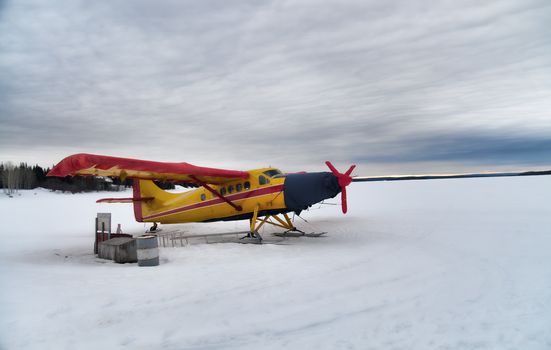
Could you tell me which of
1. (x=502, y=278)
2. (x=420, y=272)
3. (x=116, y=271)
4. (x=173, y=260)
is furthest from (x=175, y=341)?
(x=502, y=278)

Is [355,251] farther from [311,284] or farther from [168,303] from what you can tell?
[168,303]

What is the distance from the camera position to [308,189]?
1170cm

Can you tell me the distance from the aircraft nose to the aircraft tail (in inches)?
263

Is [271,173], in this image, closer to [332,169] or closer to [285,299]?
[332,169]

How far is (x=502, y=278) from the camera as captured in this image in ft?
23.6

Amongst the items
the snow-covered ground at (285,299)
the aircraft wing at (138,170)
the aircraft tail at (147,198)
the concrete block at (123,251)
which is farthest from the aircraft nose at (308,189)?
the aircraft tail at (147,198)

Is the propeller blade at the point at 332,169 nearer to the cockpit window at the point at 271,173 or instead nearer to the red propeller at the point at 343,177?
the red propeller at the point at 343,177

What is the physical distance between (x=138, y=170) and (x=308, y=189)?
18.6 ft

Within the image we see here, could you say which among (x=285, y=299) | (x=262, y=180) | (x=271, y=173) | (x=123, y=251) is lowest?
(x=285, y=299)

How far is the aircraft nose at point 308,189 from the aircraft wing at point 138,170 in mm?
2155

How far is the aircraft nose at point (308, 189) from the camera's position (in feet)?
38.0

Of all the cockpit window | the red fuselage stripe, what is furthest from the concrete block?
the cockpit window

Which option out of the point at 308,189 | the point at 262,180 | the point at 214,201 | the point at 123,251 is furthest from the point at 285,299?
the point at 214,201

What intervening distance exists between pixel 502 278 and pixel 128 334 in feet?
24.0
